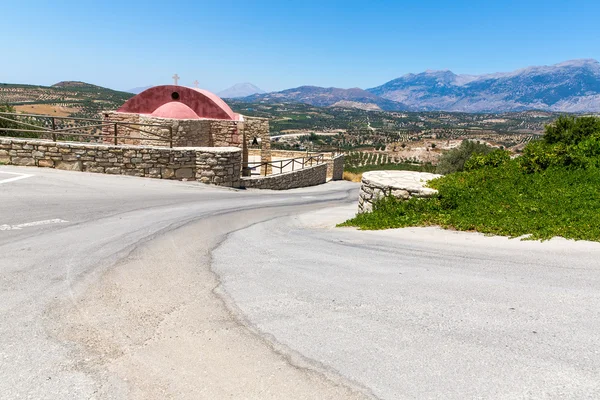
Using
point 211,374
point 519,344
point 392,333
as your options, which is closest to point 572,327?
point 519,344

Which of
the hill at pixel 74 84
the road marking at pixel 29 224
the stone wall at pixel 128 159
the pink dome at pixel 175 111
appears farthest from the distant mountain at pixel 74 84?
the road marking at pixel 29 224

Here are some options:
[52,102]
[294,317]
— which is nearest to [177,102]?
[294,317]

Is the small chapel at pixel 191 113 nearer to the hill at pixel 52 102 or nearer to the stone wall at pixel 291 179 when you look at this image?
the stone wall at pixel 291 179

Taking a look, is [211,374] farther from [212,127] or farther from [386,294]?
[212,127]

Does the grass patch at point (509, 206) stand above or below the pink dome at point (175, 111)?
below

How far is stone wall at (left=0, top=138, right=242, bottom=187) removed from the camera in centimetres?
1359

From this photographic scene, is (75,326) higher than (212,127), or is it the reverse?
(212,127)

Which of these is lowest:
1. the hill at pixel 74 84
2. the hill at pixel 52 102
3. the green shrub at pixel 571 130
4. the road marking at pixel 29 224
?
the road marking at pixel 29 224

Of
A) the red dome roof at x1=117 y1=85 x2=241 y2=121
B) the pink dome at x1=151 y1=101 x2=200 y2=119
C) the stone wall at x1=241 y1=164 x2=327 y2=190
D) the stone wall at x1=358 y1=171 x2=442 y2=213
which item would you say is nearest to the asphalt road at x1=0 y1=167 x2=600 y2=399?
the stone wall at x1=358 y1=171 x2=442 y2=213

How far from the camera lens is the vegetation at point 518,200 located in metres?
6.79

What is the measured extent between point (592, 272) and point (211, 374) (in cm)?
444

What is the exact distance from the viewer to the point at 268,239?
771 cm

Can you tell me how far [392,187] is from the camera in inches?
368

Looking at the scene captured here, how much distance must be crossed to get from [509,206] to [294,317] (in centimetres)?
576
